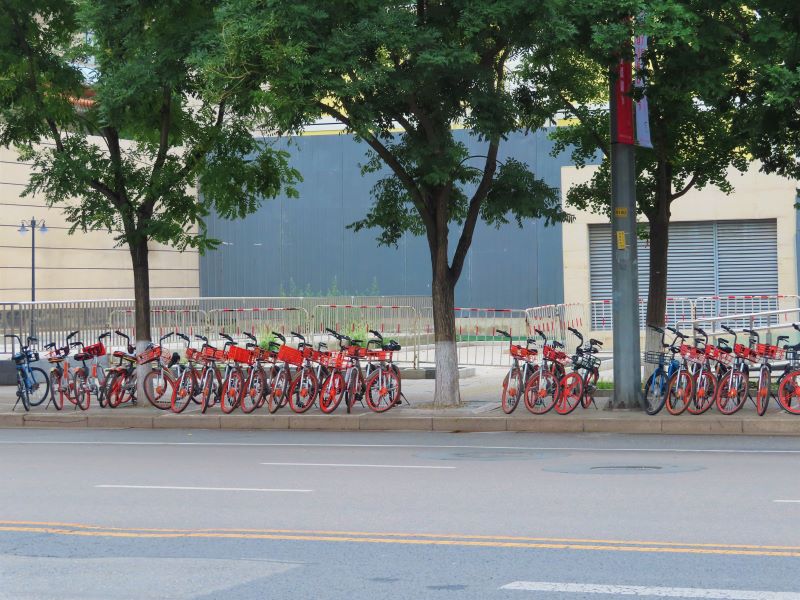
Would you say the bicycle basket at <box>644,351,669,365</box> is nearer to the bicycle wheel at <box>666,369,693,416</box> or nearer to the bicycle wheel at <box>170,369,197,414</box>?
the bicycle wheel at <box>666,369,693,416</box>

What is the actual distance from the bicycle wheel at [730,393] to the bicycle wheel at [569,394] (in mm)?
2009

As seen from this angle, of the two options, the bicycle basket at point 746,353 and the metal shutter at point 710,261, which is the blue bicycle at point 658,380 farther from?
the metal shutter at point 710,261

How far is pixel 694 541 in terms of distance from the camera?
8.55 meters

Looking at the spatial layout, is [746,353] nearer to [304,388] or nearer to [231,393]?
[304,388]

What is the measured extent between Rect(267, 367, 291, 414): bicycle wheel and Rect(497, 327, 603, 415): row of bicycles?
335 cm

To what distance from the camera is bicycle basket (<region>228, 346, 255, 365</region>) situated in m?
19.9

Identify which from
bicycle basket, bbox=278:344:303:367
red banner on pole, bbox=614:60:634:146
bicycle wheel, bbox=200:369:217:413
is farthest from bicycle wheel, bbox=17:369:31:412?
red banner on pole, bbox=614:60:634:146

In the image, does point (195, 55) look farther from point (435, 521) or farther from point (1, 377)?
point (1, 377)

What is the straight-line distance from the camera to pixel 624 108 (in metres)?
18.2

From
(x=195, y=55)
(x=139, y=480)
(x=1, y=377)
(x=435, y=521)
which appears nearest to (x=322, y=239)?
(x=1, y=377)

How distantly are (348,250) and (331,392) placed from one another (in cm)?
2481

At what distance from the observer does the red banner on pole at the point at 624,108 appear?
1814 centimetres

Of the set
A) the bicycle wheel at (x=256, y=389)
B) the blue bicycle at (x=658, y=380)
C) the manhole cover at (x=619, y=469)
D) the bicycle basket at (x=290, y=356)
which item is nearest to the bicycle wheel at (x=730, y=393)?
the blue bicycle at (x=658, y=380)

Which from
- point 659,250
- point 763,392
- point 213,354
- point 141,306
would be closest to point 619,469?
point 763,392
